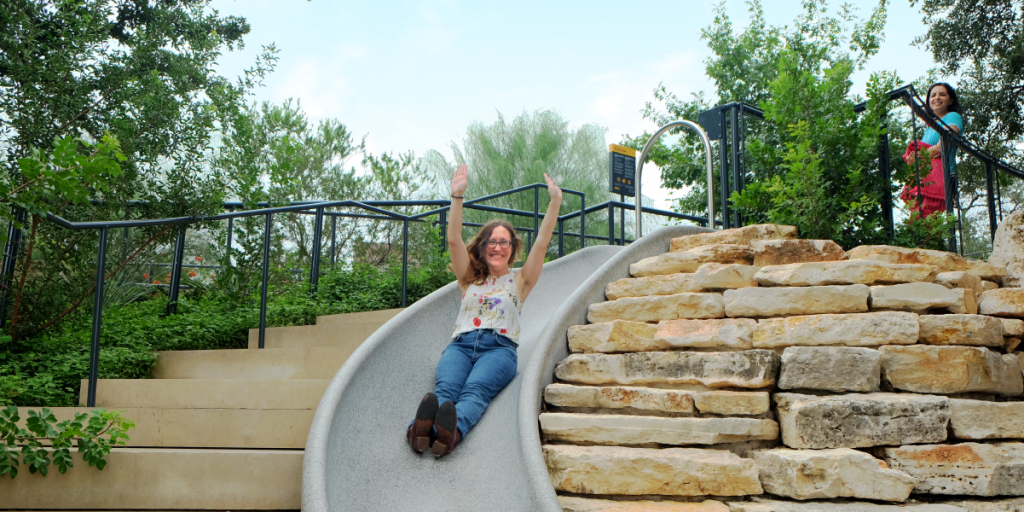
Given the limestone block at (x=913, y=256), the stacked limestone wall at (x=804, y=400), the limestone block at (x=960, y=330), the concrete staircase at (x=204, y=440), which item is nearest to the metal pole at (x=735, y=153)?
the limestone block at (x=913, y=256)

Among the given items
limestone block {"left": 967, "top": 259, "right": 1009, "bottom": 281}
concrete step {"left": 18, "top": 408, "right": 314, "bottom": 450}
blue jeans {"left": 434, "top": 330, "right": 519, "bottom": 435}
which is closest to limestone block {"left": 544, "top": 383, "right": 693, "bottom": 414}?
blue jeans {"left": 434, "top": 330, "right": 519, "bottom": 435}

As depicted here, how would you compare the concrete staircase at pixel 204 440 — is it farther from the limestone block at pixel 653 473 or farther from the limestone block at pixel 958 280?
the limestone block at pixel 958 280

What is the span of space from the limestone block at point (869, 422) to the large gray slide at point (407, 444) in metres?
1.04

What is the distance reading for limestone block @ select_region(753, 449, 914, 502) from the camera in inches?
90.0

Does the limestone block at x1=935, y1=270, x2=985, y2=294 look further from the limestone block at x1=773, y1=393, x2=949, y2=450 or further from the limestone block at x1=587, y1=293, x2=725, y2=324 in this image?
the limestone block at x1=587, y1=293, x2=725, y2=324

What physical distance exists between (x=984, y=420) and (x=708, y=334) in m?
1.07

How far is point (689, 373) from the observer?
2809 millimetres

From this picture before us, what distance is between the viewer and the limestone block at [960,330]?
270 centimetres

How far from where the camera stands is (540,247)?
3191 millimetres

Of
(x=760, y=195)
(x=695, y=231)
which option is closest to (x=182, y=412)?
(x=695, y=231)

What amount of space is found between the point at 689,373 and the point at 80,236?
353 cm

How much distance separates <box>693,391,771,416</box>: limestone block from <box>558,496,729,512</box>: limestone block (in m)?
0.42

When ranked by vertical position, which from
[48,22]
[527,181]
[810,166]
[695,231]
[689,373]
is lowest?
[689,373]

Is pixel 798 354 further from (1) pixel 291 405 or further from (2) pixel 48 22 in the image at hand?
(2) pixel 48 22
